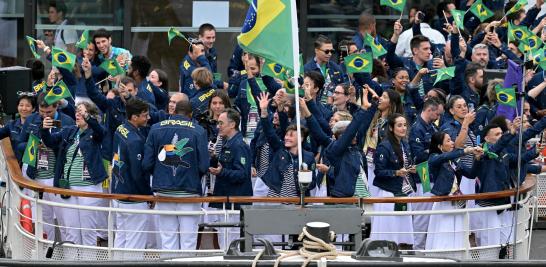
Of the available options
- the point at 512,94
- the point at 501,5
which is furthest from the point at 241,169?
the point at 501,5

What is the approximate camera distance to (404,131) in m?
14.7

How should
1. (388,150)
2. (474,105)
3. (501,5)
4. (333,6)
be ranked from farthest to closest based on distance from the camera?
(333,6) → (501,5) → (474,105) → (388,150)

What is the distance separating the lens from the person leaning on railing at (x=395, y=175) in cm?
1448

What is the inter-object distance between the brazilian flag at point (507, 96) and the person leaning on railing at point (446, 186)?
0.82 metres

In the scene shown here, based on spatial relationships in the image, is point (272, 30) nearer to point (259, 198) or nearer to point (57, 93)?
point (259, 198)

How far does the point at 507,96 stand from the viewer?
588 inches

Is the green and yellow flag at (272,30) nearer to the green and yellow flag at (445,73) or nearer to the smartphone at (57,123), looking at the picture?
the smartphone at (57,123)

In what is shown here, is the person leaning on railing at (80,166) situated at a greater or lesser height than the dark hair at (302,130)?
lesser

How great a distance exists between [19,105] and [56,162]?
0.95 m

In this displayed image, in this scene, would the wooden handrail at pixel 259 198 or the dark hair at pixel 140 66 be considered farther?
the dark hair at pixel 140 66

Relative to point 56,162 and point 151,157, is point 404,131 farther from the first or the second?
point 56,162

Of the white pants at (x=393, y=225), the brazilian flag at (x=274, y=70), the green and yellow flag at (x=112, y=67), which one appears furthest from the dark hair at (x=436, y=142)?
the green and yellow flag at (x=112, y=67)

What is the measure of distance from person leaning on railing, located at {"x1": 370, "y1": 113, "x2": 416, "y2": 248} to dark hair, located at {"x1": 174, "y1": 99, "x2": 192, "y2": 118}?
6.67ft

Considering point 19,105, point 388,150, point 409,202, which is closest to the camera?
point 409,202
